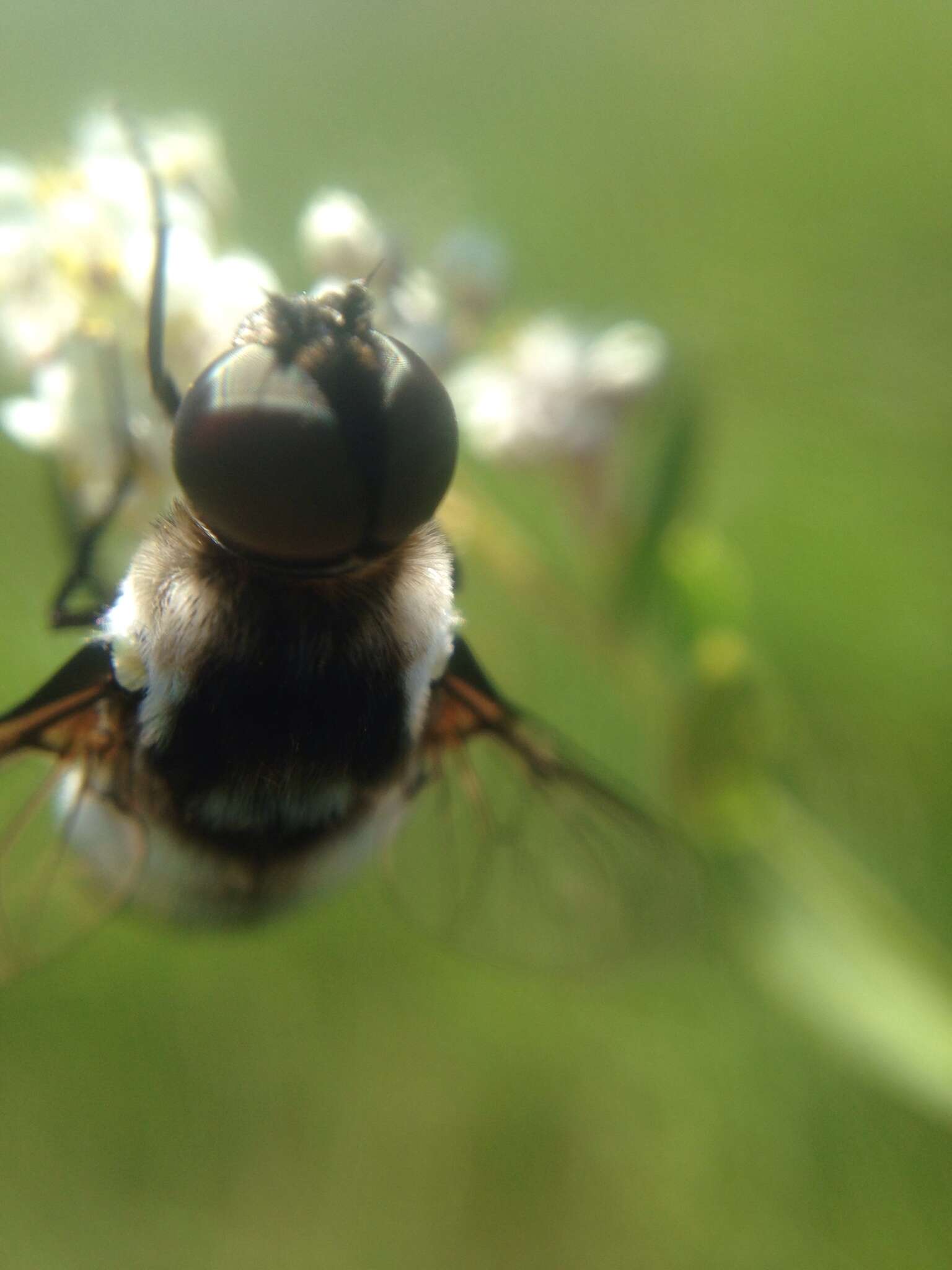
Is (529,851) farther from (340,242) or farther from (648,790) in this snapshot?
(648,790)

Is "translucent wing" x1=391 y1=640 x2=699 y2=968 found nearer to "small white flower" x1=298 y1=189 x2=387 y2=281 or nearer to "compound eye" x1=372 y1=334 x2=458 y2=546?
"compound eye" x1=372 y1=334 x2=458 y2=546

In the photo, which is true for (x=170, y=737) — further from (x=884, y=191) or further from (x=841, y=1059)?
(x=884, y=191)

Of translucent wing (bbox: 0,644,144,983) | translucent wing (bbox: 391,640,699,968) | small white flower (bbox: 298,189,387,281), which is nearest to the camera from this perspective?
translucent wing (bbox: 0,644,144,983)

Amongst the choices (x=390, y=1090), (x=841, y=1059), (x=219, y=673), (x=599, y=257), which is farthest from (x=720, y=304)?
(x=219, y=673)

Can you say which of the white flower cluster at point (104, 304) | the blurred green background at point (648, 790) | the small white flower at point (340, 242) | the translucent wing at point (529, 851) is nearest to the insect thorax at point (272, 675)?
the translucent wing at point (529, 851)

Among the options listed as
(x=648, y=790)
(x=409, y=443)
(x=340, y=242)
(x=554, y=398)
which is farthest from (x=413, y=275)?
(x=648, y=790)

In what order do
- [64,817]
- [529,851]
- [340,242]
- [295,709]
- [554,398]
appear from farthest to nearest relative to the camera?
1. [554,398]
2. [340,242]
3. [529,851]
4. [64,817]
5. [295,709]

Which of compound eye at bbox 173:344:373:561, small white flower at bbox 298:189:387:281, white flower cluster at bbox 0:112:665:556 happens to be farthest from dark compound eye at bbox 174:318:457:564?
small white flower at bbox 298:189:387:281

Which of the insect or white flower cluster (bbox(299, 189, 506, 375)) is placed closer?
the insect
